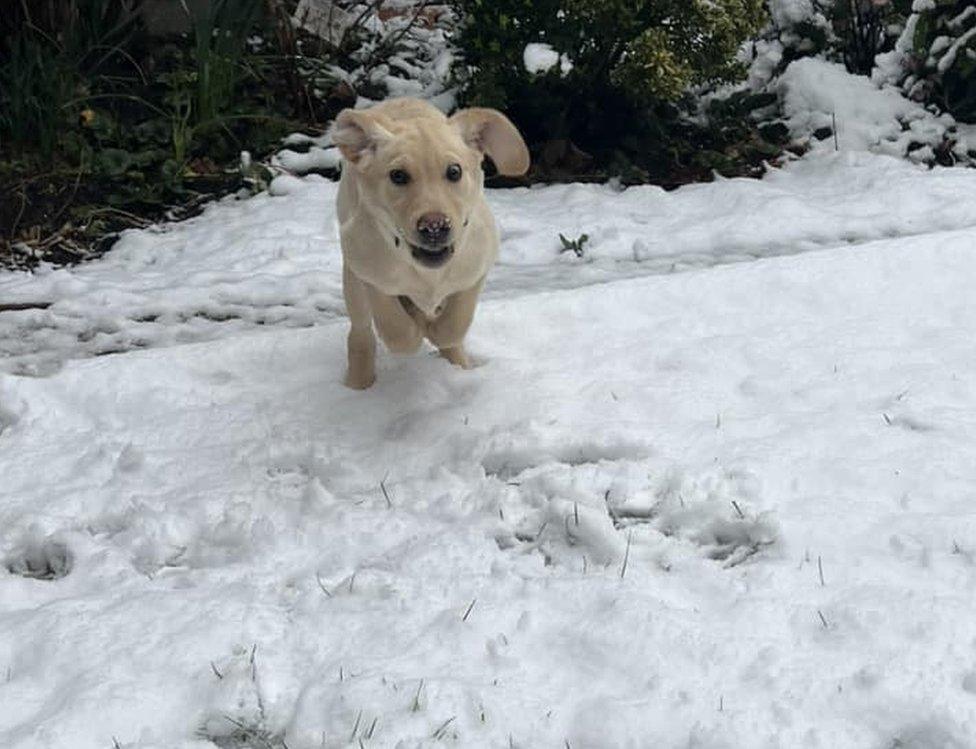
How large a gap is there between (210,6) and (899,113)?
385cm

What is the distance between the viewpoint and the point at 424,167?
3.68 meters

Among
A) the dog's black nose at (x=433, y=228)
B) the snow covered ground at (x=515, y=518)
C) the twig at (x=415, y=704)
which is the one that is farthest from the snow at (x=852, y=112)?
the twig at (x=415, y=704)

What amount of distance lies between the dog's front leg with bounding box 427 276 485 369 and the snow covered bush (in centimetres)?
413

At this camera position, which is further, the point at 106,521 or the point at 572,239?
the point at 572,239

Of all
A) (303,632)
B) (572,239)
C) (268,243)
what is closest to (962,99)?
(572,239)

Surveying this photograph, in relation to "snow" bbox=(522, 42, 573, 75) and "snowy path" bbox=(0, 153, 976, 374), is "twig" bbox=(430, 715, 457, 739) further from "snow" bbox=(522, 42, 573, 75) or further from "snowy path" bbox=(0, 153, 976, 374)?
"snow" bbox=(522, 42, 573, 75)

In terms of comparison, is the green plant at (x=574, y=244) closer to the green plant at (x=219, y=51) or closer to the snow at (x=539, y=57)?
the snow at (x=539, y=57)

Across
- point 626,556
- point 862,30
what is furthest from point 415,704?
point 862,30

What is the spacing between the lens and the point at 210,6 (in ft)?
23.8

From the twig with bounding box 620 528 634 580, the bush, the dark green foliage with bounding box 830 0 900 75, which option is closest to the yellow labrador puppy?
the twig with bounding box 620 528 634 580

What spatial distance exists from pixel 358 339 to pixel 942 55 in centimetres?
444

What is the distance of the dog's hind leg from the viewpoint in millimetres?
4320

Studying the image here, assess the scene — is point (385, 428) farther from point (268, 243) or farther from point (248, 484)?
point (268, 243)

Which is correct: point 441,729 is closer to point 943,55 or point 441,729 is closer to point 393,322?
point 393,322
